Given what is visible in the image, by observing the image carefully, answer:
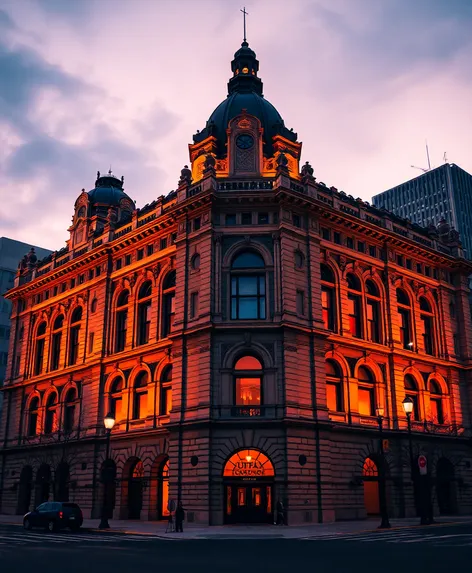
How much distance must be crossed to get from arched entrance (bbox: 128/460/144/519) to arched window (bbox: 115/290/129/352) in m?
9.82

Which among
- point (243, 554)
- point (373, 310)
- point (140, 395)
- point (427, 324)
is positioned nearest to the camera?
point (243, 554)

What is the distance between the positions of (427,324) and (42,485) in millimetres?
36502

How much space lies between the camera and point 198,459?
132 feet

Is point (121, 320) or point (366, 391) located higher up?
point (121, 320)

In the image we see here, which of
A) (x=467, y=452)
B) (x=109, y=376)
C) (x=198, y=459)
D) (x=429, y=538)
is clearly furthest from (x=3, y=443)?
(x=429, y=538)

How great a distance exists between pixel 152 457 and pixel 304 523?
12248 mm

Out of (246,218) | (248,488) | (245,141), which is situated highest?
(245,141)

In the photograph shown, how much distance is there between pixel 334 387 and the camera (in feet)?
149

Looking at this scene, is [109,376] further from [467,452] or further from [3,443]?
[467,452]

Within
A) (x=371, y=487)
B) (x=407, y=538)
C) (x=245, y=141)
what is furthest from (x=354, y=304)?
(x=407, y=538)

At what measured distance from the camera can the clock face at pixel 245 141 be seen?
49062mm

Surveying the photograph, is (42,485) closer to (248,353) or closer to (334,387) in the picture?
(248,353)

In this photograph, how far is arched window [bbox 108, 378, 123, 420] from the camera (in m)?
51.1

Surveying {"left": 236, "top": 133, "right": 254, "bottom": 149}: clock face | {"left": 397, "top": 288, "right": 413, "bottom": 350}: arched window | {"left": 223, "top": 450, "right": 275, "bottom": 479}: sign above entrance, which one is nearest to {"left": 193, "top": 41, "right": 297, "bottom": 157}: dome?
{"left": 236, "top": 133, "right": 254, "bottom": 149}: clock face
